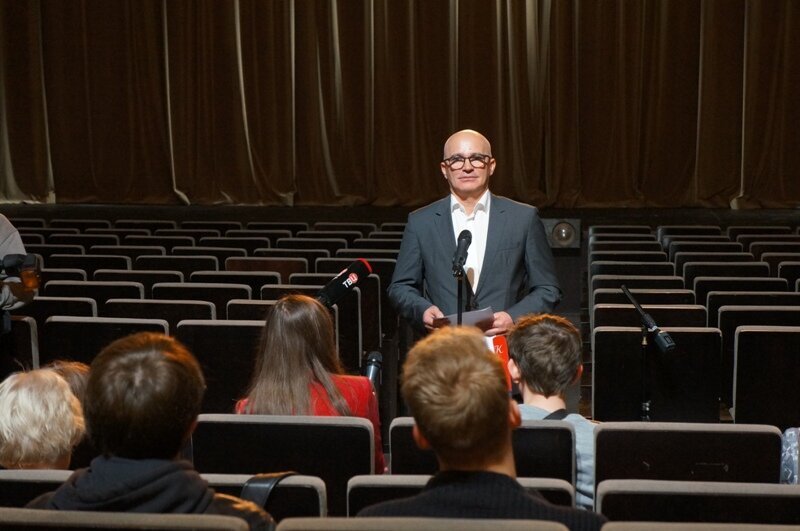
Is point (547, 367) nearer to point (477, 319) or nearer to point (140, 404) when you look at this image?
point (477, 319)

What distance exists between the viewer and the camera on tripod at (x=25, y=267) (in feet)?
13.6

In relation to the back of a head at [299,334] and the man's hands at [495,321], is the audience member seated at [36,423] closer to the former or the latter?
the back of a head at [299,334]

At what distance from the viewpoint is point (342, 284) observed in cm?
388

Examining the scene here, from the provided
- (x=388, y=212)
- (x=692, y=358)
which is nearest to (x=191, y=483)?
(x=692, y=358)

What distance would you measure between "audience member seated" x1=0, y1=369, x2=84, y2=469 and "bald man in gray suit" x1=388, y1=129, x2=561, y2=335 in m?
1.94

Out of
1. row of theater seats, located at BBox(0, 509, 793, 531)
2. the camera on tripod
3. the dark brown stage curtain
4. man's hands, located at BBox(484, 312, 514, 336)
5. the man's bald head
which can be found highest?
the dark brown stage curtain

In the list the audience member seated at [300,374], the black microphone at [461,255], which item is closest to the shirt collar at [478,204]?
the black microphone at [461,255]

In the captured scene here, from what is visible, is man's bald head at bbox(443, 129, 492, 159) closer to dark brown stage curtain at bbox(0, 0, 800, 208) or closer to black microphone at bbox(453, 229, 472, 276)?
black microphone at bbox(453, 229, 472, 276)

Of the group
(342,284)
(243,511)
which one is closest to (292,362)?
(342,284)

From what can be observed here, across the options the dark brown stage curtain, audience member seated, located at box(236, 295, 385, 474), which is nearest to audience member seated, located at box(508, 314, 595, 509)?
audience member seated, located at box(236, 295, 385, 474)

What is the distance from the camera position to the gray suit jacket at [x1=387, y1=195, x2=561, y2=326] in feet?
14.7

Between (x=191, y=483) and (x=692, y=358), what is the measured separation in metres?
2.97

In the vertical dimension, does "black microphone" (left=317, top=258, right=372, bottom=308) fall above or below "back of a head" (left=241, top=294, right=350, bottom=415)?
above

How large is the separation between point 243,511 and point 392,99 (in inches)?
492
